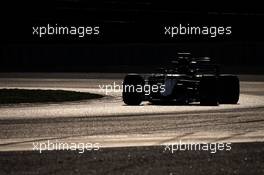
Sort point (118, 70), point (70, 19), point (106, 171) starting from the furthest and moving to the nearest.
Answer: point (118, 70) < point (70, 19) < point (106, 171)

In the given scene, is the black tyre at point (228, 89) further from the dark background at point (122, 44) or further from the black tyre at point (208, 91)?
the dark background at point (122, 44)

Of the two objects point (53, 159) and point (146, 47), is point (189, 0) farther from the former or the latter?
point (53, 159)

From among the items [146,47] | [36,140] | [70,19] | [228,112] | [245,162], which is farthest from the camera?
[146,47]

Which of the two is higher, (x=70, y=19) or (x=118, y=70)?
(x=70, y=19)

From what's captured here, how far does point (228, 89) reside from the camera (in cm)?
2094

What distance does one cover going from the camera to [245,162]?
11.0 metres

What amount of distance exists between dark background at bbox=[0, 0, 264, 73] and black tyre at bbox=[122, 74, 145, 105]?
18.9m

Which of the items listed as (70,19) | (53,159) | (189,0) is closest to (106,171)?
(53,159)

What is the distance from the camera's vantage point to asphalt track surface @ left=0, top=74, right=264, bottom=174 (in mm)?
10812

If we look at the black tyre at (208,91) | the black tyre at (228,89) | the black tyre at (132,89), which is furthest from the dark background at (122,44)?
the black tyre at (208,91)

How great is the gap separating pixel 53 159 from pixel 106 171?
1279 mm

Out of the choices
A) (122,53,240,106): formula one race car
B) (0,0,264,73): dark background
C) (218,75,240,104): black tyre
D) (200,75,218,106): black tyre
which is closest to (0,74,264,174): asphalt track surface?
(200,75,218,106): black tyre

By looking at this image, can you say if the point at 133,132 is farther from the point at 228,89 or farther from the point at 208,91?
the point at 228,89

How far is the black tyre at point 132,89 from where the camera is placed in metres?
20.4
